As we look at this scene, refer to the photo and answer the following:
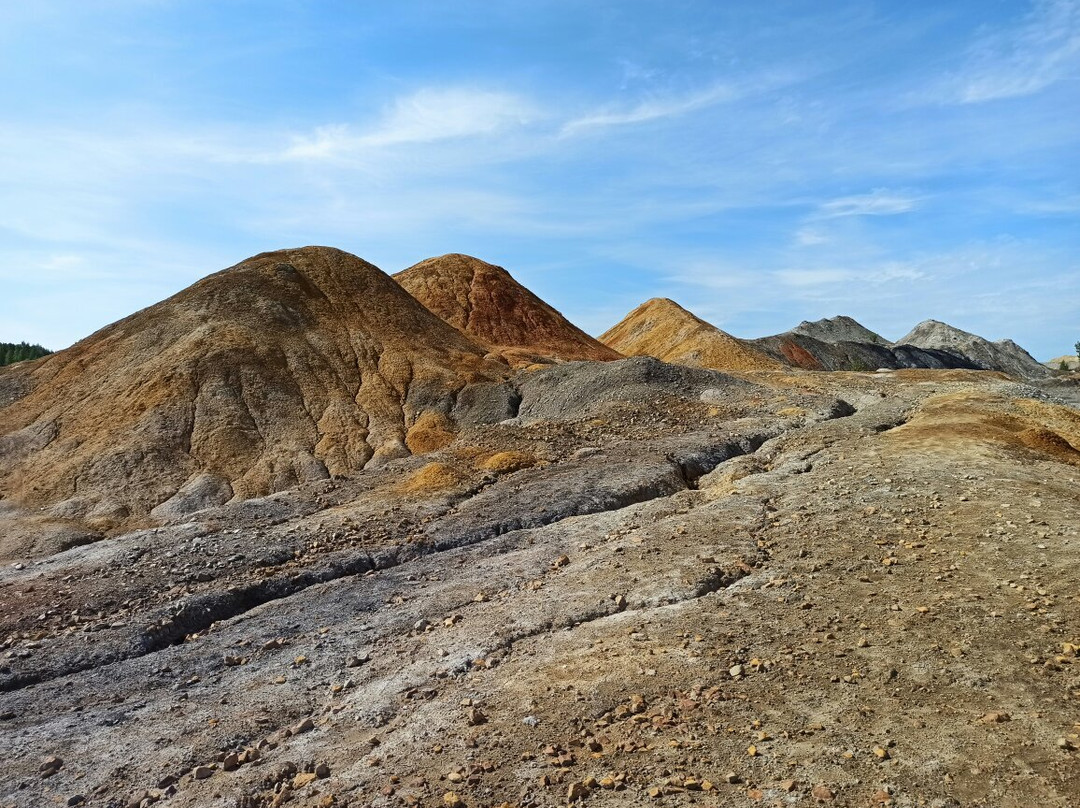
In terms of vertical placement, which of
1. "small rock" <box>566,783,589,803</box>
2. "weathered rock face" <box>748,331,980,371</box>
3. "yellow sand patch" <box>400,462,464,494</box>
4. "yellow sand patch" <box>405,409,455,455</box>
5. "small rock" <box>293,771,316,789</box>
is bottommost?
"small rock" <box>293,771,316,789</box>

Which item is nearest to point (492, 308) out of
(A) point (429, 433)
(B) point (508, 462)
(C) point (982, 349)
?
(A) point (429, 433)

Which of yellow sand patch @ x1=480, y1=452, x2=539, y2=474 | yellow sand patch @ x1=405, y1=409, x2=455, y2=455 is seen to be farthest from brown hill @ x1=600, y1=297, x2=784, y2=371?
yellow sand patch @ x1=480, y1=452, x2=539, y2=474

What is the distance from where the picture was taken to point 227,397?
42719 mm

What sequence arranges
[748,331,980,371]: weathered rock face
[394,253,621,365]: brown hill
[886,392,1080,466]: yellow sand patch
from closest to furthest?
[886,392,1080,466]: yellow sand patch < [394,253,621,365]: brown hill < [748,331,980,371]: weathered rock face

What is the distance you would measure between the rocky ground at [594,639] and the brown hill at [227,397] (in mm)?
11433

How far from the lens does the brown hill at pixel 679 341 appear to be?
264ft

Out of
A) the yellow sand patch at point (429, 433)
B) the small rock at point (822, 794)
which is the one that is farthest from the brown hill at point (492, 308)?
the small rock at point (822, 794)

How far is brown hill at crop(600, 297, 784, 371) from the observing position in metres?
80.4

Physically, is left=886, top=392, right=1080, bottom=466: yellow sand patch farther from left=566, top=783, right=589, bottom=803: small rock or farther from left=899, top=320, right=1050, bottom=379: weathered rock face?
left=899, top=320, right=1050, bottom=379: weathered rock face

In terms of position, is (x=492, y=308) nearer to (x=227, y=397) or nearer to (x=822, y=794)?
(x=227, y=397)

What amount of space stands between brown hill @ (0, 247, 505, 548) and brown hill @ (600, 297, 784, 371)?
32692 millimetres

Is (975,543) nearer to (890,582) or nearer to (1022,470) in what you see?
(890,582)

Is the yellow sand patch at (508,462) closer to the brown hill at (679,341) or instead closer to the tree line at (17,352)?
the brown hill at (679,341)

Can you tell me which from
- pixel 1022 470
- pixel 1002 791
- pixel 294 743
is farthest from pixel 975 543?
pixel 294 743
